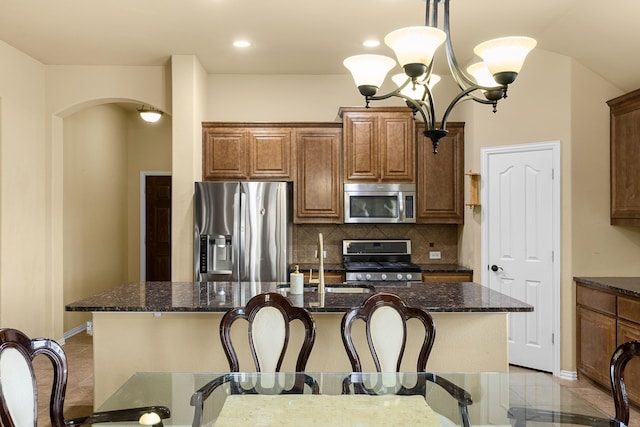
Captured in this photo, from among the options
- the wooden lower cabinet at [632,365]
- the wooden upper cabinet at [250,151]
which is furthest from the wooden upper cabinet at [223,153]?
the wooden lower cabinet at [632,365]

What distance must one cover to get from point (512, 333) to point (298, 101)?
3.22 m

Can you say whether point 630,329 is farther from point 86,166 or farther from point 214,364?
point 86,166

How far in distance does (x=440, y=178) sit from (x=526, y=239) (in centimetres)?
105

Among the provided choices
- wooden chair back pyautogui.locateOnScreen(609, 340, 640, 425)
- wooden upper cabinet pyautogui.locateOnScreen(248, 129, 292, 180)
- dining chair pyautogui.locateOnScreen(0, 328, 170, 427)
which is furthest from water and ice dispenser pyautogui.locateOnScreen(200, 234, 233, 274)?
wooden chair back pyautogui.locateOnScreen(609, 340, 640, 425)

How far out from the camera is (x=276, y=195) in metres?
4.80

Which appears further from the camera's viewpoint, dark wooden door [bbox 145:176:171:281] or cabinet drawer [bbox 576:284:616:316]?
dark wooden door [bbox 145:176:171:281]

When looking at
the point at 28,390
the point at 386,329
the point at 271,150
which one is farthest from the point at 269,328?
the point at 271,150

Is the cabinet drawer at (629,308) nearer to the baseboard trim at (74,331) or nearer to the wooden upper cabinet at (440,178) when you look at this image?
the wooden upper cabinet at (440,178)

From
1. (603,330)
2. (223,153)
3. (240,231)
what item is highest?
(223,153)

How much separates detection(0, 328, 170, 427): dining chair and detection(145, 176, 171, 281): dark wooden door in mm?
5478

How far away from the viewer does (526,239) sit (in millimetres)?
4617

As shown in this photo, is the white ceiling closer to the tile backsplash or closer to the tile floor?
the tile backsplash

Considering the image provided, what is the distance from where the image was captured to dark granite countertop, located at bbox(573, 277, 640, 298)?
3.63 meters

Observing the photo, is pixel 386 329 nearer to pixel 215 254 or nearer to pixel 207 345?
pixel 207 345
